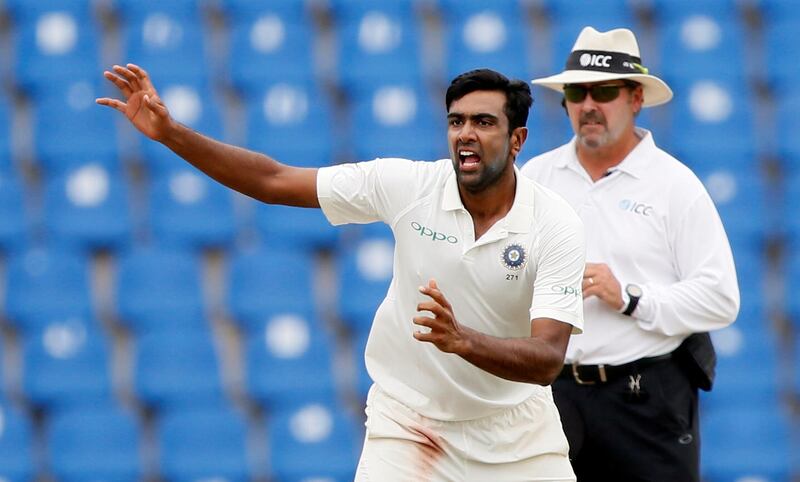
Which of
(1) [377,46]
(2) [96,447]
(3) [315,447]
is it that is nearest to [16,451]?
(2) [96,447]

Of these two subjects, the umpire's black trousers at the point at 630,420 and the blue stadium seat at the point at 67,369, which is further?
the blue stadium seat at the point at 67,369

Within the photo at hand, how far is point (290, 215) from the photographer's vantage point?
25.5 ft

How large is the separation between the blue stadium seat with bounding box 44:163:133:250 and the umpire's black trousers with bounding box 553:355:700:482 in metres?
3.74

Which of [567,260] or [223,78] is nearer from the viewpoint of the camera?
[567,260]

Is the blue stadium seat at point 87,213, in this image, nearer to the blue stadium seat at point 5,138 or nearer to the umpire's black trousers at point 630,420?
the blue stadium seat at point 5,138

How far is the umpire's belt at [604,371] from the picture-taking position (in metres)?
4.68

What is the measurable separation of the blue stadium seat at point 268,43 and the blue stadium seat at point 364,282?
134 centimetres

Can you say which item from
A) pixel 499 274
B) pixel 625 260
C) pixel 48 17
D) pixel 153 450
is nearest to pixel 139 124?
pixel 499 274

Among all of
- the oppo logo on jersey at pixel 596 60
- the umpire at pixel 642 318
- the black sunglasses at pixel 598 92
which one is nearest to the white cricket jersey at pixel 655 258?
the umpire at pixel 642 318

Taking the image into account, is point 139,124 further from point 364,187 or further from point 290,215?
point 290,215

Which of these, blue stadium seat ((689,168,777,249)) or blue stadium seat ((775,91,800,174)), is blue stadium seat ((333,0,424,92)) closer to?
blue stadium seat ((689,168,777,249))

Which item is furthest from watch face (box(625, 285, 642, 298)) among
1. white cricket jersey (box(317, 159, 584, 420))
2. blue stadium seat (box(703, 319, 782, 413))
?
blue stadium seat (box(703, 319, 782, 413))

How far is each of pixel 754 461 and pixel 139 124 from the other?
433 centimetres

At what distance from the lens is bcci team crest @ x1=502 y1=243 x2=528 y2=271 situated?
13.0ft
